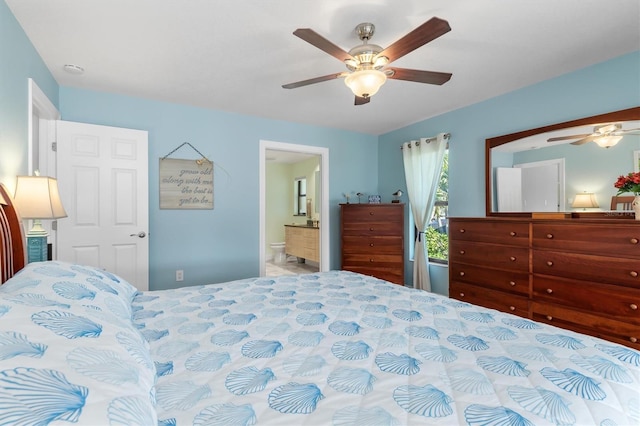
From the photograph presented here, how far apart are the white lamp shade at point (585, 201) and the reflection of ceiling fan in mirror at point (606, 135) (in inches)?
16.2

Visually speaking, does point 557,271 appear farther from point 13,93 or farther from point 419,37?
point 13,93

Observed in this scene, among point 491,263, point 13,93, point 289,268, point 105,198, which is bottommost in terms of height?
point 289,268

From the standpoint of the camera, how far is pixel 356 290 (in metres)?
2.00

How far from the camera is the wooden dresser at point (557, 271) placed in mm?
2039

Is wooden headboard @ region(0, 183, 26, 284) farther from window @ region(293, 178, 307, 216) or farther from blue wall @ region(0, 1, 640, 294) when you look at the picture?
window @ region(293, 178, 307, 216)

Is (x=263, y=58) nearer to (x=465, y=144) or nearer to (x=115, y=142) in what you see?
(x=115, y=142)

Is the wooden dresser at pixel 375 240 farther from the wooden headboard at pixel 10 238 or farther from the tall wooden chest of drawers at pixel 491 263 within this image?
the wooden headboard at pixel 10 238

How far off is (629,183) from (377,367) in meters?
2.45

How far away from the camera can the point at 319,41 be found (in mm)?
1699

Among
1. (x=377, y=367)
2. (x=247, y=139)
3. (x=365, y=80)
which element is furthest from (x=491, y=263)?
(x=247, y=139)

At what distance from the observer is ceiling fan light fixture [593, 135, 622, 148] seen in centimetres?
252

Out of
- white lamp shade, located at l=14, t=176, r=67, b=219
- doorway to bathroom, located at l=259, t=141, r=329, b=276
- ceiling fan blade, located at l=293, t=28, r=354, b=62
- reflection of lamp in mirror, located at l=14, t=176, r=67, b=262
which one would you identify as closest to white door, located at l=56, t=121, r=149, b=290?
reflection of lamp in mirror, located at l=14, t=176, r=67, b=262

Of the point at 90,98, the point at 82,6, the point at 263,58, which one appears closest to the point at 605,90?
the point at 263,58

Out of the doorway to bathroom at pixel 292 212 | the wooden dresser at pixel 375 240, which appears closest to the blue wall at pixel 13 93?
the wooden dresser at pixel 375 240
